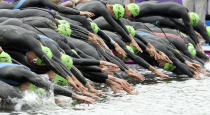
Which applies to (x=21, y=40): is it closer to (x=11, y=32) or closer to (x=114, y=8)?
(x=11, y=32)

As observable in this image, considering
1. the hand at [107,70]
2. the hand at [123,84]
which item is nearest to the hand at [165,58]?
the hand at [107,70]

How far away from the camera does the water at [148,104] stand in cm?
884

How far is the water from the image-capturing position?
884cm

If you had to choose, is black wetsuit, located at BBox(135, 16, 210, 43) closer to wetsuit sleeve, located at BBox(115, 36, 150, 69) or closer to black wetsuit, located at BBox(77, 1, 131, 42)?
black wetsuit, located at BBox(77, 1, 131, 42)

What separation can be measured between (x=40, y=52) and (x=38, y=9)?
2238 millimetres

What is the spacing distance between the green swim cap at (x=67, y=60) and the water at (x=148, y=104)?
0.71 metres

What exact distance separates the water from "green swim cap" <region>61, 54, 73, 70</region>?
71 cm

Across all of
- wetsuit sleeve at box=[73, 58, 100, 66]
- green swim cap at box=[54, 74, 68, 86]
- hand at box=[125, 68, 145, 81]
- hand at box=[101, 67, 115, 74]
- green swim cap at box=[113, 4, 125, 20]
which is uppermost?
green swim cap at box=[113, 4, 125, 20]

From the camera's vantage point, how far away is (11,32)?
9.70 metres

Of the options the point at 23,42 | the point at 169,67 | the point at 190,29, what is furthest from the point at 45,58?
the point at 190,29

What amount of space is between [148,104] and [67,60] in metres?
1.37

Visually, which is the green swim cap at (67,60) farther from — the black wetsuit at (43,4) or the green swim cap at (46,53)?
the black wetsuit at (43,4)

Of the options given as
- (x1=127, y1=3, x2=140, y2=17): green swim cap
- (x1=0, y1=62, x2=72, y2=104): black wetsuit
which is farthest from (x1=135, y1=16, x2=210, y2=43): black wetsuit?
(x1=0, y1=62, x2=72, y2=104): black wetsuit

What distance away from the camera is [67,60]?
33.2 ft
